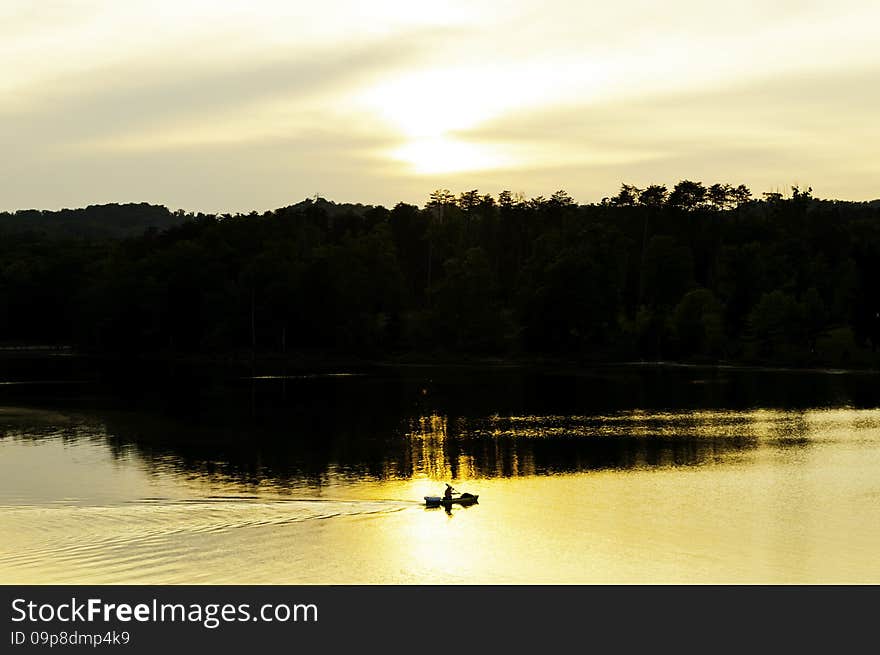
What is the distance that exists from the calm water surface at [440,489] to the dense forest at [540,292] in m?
42.9

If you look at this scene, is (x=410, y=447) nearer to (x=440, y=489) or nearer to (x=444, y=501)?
(x=440, y=489)

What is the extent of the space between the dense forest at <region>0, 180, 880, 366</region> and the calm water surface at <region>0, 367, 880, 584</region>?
4289cm

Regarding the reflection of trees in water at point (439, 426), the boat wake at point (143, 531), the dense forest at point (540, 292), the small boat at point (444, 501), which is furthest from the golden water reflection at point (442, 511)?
the dense forest at point (540, 292)

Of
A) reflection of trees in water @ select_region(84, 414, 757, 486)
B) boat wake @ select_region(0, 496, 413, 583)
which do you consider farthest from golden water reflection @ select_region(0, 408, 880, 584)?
reflection of trees in water @ select_region(84, 414, 757, 486)

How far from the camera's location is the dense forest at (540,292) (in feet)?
449

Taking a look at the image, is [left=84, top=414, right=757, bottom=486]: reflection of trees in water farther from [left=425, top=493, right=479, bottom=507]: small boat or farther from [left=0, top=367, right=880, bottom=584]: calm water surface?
[left=425, top=493, right=479, bottom=507]: small boat

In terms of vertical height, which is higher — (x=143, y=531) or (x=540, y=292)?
(x=540, y=292)

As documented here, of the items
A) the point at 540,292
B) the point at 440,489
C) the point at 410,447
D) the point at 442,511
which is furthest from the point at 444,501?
the point at 540,292

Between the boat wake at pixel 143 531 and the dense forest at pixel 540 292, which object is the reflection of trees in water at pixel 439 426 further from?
the dense forest at pixel 540 292

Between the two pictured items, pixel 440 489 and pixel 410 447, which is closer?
pixel 440 489

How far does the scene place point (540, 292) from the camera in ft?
474

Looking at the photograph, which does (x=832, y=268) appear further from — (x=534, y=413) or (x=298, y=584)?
(x=298, y=584)

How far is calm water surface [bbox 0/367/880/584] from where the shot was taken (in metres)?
35.1

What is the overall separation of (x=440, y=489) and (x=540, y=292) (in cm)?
9721
